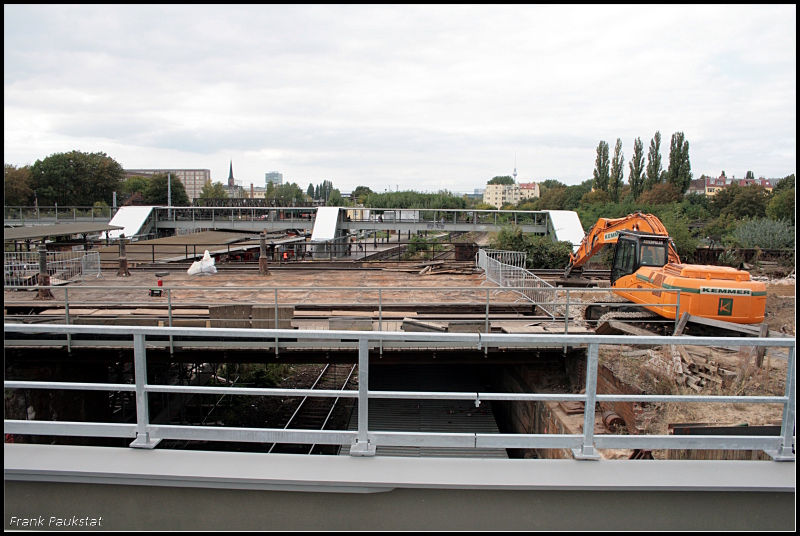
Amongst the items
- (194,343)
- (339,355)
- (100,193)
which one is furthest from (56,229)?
(100,193)

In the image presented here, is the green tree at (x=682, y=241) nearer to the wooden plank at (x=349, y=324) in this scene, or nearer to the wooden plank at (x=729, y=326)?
the wooden plank at (x=729, y=326)

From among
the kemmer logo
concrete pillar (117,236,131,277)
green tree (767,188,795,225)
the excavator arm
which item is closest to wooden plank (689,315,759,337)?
the kemmer logo

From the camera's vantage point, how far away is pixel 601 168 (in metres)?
84.9

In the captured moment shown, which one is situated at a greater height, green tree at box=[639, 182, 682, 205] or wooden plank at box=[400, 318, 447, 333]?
green tree at box=[639, 182, 682, 205]

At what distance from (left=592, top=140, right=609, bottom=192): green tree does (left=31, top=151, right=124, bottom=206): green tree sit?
275 ft

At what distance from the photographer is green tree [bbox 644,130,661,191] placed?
6906 centimetres

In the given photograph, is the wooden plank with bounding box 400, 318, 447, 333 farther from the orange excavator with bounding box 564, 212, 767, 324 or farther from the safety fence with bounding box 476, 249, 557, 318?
the orange excavator with bounding box 564, 212, 767, 324

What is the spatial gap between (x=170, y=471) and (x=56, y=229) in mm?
20160

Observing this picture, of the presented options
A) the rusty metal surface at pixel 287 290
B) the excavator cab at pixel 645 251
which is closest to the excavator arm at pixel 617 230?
the excavator cab at pixel 645 251

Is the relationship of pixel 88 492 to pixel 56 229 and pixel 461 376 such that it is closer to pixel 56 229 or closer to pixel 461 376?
pixel 461 376

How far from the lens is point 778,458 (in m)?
3.18

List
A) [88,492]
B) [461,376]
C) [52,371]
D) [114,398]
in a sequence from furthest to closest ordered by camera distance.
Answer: [461,376]
[114,398]
[52,371]
[88,492]

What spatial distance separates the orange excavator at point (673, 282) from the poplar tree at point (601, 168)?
75.1m

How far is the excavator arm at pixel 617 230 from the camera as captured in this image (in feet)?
49.3
